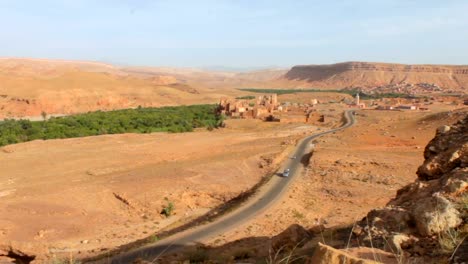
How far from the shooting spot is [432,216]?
17.8 ft

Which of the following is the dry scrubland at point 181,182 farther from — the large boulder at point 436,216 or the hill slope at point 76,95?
the hill slope at point 76,95

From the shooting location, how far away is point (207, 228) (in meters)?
16.0

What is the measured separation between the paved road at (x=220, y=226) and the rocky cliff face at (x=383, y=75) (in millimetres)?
117797

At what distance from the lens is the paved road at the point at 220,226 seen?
13164mm

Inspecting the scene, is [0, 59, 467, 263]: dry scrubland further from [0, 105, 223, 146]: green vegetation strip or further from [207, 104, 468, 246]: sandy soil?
[0, 105, 223, 146]: green vegetation strip

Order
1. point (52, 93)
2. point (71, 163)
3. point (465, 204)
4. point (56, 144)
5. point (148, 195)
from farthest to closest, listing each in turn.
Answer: point (52, 93) → point (56, 144) → point (71, 163) → point (148, 195) → point (465, 204)

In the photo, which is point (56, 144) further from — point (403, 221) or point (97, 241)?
point (403, 221)

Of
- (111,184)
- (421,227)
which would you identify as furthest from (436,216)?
(111,184)

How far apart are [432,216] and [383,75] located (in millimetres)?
150042

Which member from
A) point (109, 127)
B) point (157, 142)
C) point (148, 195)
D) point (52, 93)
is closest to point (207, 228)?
point (148, 195)

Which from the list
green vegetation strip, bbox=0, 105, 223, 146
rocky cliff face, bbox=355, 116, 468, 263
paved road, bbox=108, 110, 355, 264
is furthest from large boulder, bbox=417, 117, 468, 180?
green vegetation strip, bbox=0, 105, 223, 146

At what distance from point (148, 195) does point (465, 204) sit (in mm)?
17402

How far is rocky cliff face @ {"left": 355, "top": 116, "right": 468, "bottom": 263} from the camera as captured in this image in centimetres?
474

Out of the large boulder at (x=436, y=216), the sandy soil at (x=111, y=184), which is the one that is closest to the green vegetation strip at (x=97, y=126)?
the sandy soil at (x=111, y=184)
